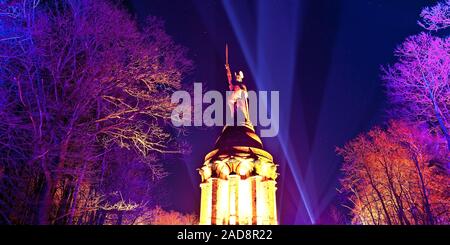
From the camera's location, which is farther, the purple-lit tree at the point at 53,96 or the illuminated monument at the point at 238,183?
the illuminated monument at the point at 238,183

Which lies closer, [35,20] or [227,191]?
[35,20]

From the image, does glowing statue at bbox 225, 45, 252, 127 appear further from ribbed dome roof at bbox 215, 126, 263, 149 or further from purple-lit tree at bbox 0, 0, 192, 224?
purple-lit tree at bbox 0, 0, 192, 224

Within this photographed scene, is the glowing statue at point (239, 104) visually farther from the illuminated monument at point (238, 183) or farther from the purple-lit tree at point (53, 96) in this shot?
the purple-lit tree at point (53, 96)

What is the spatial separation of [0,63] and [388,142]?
19997 millimetres

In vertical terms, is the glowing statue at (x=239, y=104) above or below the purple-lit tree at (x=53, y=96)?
above

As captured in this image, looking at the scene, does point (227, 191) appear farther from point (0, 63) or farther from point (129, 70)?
point (0, 63)

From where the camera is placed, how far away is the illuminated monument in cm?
1498

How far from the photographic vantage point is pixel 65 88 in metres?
8.55

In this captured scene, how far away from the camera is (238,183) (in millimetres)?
15523

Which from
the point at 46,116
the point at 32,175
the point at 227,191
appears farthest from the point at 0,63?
the point at 227,191

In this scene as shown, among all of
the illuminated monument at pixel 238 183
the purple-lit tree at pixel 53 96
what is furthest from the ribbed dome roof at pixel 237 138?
the purple-lit tree at pixel 53 96

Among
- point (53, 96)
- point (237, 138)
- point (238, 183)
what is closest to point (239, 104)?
point (237, 138)

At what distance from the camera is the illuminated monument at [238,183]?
49.1 feet
